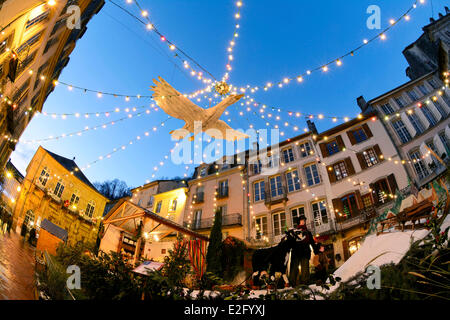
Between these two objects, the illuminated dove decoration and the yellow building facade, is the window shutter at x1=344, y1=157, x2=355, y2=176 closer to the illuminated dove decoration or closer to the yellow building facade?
the illuminated dove decoration

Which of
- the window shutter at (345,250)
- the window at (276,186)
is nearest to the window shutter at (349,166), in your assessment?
the window shutter at (345,250)

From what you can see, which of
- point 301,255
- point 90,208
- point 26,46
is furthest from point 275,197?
point 90,208

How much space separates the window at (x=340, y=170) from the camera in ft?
51.1

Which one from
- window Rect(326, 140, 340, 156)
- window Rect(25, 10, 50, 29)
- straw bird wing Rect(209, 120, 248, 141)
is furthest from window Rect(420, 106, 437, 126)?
window Rect(25, 10, 50, 29)

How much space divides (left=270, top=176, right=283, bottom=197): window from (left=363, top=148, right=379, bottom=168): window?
20.4 ft

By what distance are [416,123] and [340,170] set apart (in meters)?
6.18

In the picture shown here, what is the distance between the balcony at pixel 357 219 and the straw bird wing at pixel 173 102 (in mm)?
11535

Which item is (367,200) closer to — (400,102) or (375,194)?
(375,194)

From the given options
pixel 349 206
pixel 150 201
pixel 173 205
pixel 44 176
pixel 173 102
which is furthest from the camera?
pixel 150 201

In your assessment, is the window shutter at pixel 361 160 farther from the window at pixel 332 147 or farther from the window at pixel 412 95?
the window at pixel 412 95

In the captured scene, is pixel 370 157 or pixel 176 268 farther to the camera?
pixel 370 157

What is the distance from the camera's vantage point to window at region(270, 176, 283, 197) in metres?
17.3

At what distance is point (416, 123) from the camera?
15.5 meters
